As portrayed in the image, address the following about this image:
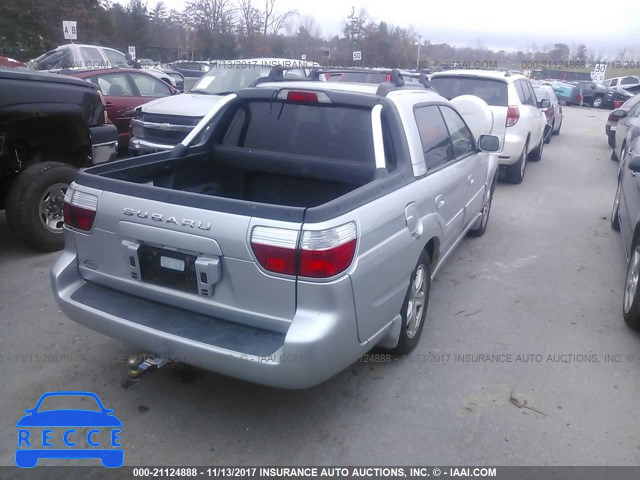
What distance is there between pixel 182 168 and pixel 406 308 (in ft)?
6.18

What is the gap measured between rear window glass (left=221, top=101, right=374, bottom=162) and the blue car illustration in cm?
208

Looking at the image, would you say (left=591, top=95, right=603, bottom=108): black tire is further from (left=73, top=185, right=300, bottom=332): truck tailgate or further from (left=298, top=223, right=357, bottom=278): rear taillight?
(left=73, top=185, right=300, bottom=332): truck tailgate

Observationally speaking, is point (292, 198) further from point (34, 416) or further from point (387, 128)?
point (34, 416)

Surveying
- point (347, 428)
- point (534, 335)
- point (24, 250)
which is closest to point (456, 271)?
point (534, 335)

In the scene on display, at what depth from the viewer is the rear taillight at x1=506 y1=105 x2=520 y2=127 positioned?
900 centimetres

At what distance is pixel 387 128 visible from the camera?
3658 mm

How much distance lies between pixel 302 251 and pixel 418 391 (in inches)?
56.9

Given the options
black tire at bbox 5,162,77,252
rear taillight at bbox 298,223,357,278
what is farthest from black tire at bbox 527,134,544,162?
rear taillight at bbox 298,223,357,278

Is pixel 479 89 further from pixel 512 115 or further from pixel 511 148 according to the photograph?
pixel 511 148

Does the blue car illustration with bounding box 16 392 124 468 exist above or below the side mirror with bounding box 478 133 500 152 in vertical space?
below

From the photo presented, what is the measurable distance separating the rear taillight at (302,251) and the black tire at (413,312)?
992 millimetres

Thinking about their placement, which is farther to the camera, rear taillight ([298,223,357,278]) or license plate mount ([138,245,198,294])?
license plate mount ([138,245,198,294])

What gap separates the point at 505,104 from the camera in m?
9.12

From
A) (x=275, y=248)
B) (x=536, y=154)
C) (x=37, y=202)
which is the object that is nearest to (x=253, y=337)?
(x=275, y=248)
